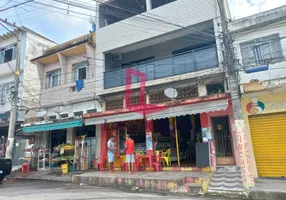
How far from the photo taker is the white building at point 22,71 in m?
16.8

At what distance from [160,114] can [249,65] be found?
4666 millimetres

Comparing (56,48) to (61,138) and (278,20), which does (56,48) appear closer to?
(61,138)

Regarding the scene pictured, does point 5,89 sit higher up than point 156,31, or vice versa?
point 156,31

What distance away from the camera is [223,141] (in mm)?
10203

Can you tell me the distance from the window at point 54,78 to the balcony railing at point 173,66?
5.16 metres

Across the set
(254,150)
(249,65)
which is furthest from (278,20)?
(254,150)

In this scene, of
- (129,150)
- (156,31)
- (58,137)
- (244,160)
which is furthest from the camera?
(58,137)

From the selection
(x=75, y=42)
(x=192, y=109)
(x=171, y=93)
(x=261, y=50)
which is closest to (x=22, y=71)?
(x=75, y=42)

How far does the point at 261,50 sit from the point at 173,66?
13.6 ft

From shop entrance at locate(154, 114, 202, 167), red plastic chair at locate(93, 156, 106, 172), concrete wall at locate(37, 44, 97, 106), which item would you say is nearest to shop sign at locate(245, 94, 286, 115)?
A: shop entrance at locate(154, 114, 202, 167)

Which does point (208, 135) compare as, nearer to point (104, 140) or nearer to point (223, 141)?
point (223, 141)

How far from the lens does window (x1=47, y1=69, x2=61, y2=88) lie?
54.2ft

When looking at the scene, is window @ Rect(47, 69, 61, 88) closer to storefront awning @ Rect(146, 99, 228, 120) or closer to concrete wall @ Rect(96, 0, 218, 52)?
concrete wall @ Rect(96, 0, 218, 52)

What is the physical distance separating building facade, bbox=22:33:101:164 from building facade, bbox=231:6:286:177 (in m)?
8.63
